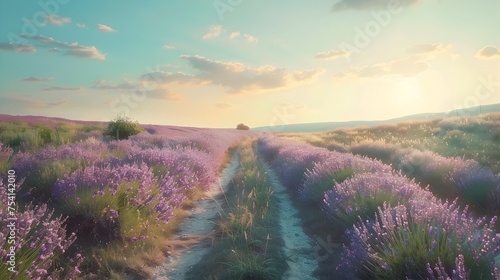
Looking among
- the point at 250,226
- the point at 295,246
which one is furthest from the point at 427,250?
the point at 250,226

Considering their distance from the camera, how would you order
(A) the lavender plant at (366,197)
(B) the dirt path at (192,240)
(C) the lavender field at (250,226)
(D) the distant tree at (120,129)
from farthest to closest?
(D) the distant tree at (120,129)
(A) the lavender plant at (366,197)
(B) the dirt path at (192,240)
(C) the lavender field at (250,226)

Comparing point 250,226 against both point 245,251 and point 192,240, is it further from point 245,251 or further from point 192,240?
point 192,240

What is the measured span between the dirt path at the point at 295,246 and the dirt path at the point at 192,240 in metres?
1.50

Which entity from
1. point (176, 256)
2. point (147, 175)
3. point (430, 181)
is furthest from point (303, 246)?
point (430, 181)

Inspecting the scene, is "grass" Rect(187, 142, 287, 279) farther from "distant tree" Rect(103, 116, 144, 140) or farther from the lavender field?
"distant tree" Rect(103, 116, 144, 140)

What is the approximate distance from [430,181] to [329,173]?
3300mm

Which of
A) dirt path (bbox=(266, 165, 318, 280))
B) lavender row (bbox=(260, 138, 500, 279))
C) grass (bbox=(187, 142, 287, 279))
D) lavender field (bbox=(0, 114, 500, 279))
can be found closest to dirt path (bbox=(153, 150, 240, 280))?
lavender field (bbox=(0, 114, 500, 279))

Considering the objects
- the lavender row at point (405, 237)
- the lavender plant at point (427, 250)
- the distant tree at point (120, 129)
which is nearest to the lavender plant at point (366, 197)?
the lavender row at point (405, 237)

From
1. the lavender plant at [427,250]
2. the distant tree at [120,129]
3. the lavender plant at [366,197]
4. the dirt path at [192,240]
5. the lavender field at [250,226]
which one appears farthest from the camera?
the distant tree at [120,129]

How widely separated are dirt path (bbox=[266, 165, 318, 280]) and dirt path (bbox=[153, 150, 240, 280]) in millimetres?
1499

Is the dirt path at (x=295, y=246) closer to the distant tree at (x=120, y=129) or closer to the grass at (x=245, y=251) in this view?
the grass at (x=245, y=251)

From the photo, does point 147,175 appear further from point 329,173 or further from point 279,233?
point 329,173

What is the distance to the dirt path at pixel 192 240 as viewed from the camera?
222 inches

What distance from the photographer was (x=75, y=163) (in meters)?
8.13
